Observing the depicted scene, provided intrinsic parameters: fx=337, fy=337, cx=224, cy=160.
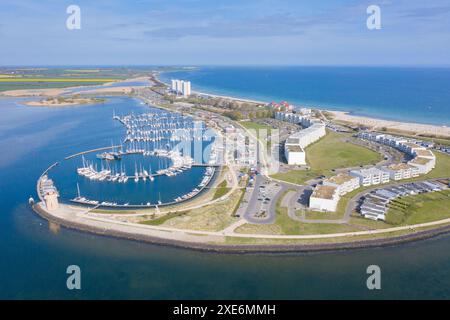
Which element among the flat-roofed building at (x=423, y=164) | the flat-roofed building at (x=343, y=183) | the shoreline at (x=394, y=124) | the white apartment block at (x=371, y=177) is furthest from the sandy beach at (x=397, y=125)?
the flat-roofed building at (x=343, y=183)

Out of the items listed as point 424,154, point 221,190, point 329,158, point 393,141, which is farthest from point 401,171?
point 221,190

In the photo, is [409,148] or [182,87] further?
[182,87]

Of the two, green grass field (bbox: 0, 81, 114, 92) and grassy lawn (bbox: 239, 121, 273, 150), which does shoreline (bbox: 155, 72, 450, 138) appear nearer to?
grassy lawn (bbox: 239, 121, 273, 150)

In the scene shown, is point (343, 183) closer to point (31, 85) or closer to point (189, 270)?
point (189, 270)

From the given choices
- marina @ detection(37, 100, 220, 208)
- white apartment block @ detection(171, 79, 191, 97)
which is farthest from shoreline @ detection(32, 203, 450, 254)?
white apartment block @ detection(171, 79, 191, 97)

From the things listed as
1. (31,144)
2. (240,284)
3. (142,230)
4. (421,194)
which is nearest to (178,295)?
(240,284)

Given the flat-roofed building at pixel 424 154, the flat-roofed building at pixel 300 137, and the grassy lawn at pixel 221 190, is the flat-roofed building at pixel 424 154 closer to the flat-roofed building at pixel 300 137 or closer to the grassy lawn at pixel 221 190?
the flat-roofed building at pixel 300 137
